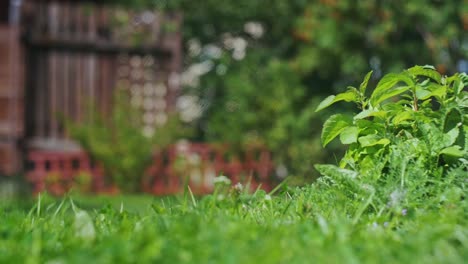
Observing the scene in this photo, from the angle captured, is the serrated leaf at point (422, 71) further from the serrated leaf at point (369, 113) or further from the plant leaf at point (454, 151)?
the plant leaf at point (454, 151)

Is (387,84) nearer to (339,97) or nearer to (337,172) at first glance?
(339,97)

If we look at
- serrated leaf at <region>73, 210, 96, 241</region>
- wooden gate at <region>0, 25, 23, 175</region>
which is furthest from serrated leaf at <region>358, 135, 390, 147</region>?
wooden gate at <region>0, 25, 23, 175</region>

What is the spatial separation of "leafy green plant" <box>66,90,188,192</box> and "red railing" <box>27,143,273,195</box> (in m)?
0.20

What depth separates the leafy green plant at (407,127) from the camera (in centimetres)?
235

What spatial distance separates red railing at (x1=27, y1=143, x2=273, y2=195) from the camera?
394 inches

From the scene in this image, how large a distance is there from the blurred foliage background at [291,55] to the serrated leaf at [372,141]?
7.97 m

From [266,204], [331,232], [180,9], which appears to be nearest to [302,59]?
[180,9]

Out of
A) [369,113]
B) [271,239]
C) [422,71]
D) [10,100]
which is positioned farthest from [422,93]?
[10,100]

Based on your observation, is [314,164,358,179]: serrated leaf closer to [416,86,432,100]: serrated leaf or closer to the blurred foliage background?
[416,86,432,100]: serrated leaf

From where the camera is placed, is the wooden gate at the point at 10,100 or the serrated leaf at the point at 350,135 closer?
the serrated leaf at the point at 350,135

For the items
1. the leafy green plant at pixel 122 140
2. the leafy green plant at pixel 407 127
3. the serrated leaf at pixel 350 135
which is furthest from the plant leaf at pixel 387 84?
the leafy green plant at pixel 122 140

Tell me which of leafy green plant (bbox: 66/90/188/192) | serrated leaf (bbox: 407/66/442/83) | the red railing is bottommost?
the red railing

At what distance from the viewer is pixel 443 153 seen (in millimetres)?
2369

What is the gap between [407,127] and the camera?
8.34ft
